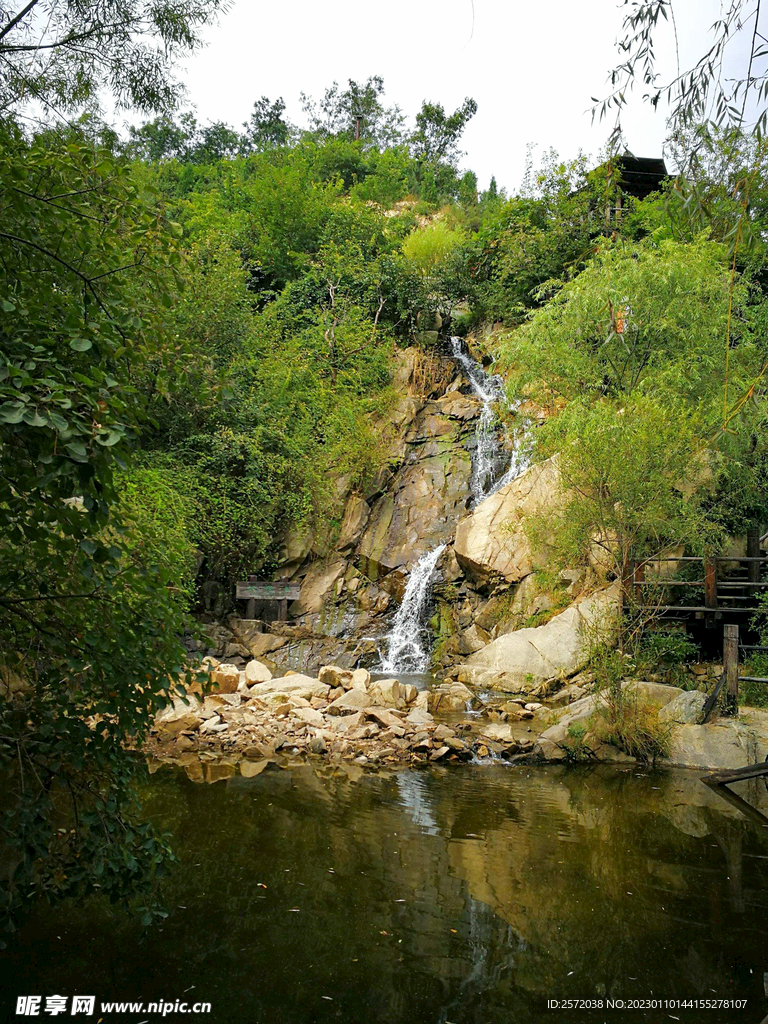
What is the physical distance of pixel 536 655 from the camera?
1380 cm

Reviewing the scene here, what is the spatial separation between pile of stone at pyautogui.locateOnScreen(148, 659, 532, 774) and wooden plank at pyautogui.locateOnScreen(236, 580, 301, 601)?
16.1 feet

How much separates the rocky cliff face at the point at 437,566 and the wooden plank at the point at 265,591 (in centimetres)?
52

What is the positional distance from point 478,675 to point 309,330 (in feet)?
44.7

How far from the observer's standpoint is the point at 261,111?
150 ft

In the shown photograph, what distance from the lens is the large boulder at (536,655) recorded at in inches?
531

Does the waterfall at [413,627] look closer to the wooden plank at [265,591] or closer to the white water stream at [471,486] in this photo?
the white water stream at [471,486]

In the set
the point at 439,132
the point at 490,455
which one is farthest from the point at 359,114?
the point at 490,455

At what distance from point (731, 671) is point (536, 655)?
408cm

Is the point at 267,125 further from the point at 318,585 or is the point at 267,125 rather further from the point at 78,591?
the point at 78,591

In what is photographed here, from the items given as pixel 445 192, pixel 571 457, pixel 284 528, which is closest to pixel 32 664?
pixel 571 457

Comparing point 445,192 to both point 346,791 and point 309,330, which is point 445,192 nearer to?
point 309,330

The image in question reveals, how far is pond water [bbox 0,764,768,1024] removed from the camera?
425 cm

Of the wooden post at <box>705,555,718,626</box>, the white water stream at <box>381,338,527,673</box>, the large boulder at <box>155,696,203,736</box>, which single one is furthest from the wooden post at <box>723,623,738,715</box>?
the large boulder at <box>155,696,203,736</box>

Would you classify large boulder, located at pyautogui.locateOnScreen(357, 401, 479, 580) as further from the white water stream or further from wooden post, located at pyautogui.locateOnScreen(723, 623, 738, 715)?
wooden post, located at pyautogui.locateOnScreen(723, 623, 738, 715)
